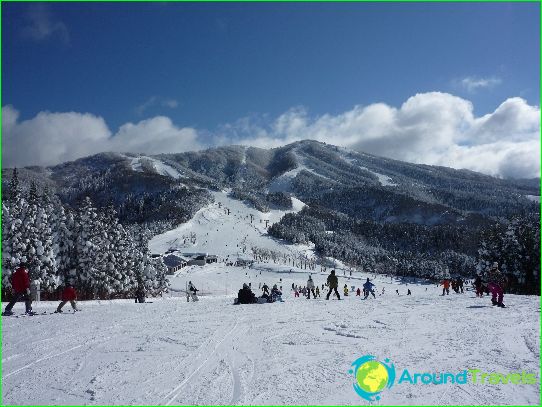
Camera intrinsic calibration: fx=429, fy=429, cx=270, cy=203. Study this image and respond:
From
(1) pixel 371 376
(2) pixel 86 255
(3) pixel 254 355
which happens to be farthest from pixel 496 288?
(2) pixel 86 255

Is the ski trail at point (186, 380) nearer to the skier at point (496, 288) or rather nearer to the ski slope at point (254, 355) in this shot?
the ski slope at point (254, 355)

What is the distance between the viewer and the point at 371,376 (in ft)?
22.2

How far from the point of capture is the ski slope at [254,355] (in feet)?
19.6

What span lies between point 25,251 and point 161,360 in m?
35.0

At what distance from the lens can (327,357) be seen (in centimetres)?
788

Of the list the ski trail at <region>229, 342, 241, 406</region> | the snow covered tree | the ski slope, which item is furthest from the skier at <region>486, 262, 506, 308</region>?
A: the snow covered tree

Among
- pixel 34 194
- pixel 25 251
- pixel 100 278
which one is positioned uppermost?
pixel 34 194

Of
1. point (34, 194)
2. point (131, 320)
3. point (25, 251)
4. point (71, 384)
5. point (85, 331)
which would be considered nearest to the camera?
point (71, 384)

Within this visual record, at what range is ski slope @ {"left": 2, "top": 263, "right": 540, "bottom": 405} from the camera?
598 cm

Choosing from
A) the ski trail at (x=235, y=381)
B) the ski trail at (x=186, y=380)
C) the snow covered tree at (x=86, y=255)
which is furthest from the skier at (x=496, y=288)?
the snow covered tree at (x=86, y=255)

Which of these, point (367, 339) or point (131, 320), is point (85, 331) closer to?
point (131, 320)

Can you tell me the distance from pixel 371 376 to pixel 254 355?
2.48 metres

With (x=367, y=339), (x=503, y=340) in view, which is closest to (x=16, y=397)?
(x=367, y=339)

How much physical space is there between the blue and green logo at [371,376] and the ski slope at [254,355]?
0.53 ft
